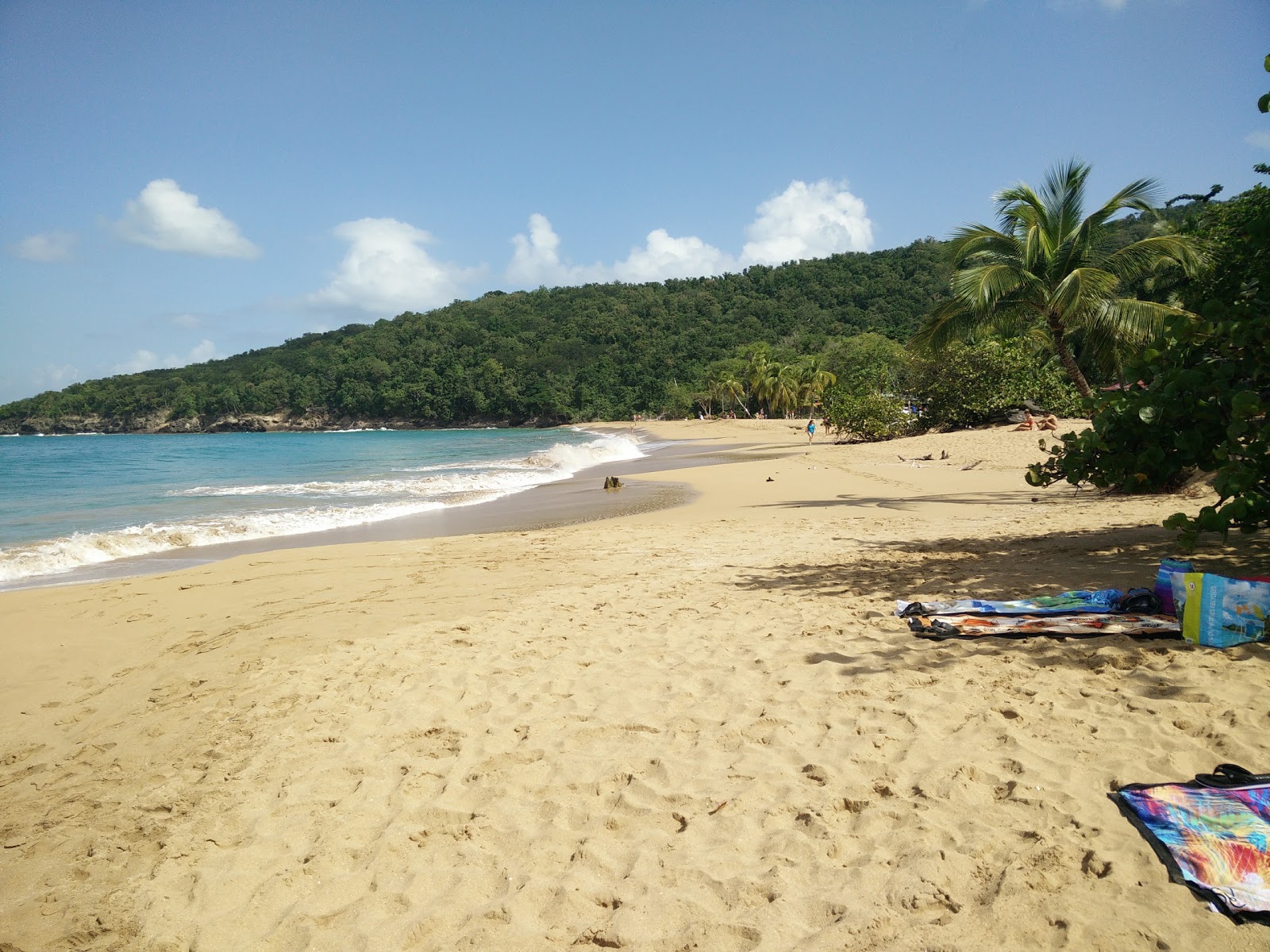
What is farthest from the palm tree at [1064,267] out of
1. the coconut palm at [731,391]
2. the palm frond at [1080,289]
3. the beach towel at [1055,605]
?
the coconut palm at [731,391]

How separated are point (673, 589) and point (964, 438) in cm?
2042

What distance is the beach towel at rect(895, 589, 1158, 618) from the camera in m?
4.58

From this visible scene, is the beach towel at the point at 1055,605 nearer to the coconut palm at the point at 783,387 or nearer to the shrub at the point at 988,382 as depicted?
the shrub at the point at 988,382

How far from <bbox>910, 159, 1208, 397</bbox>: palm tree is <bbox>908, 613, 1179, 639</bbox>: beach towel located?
847 cm

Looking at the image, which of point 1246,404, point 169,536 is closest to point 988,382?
point 1246,404

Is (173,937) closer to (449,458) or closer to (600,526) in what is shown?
(600,526)

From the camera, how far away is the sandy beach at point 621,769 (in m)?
2.45

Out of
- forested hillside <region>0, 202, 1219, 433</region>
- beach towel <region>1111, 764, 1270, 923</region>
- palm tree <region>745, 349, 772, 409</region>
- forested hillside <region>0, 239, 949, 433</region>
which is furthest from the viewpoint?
forested hillside <region>0, 239, 949, 433</region>

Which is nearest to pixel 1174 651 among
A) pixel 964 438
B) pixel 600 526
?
pixel 600 526

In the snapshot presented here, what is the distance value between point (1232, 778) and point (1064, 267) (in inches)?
479

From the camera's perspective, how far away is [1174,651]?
3953mm

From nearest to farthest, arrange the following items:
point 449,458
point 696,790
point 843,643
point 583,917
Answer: point 583,917
point 696,790
point 843,643
point 449,458

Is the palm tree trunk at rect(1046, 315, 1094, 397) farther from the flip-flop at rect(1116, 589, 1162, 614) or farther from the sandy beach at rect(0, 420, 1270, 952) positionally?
the flip-flop at rect(1116, 589, 1162, 614)

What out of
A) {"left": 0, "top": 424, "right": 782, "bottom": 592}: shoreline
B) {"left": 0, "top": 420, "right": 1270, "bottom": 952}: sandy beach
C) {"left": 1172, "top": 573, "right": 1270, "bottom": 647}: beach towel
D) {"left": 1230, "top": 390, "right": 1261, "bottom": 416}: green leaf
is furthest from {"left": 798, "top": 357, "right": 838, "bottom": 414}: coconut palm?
{"left": 1172, "top": 573, "right": 1270, "bottom": 647}: beach towel
